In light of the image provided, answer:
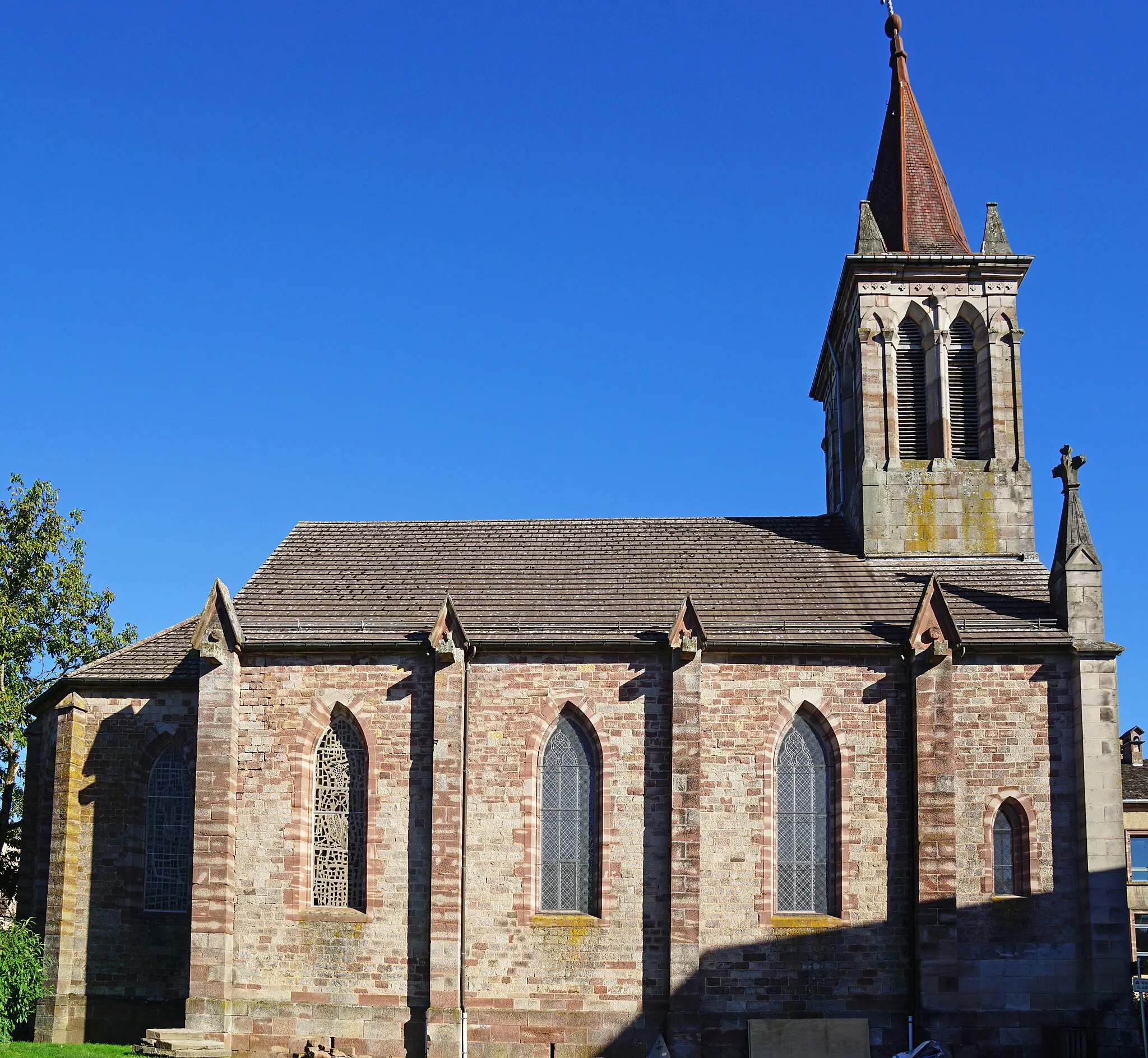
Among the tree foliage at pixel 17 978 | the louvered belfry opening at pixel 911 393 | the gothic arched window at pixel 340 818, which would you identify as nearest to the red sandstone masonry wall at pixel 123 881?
the tree foliage at pixel 17 978

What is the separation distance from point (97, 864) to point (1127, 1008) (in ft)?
67.8

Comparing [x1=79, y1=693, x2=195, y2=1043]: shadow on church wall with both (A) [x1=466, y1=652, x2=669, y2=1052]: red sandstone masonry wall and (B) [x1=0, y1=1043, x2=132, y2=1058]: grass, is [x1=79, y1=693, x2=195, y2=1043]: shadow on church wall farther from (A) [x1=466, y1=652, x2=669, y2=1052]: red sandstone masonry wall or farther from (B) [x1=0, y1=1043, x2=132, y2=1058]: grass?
(A) [x1=466, y1=652, x2=669, y2=1052]: red sandstone masonry wall

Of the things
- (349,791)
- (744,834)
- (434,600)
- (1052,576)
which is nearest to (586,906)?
(744,834)

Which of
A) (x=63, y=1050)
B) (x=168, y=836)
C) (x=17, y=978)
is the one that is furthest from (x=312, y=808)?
(x=17, y=978)

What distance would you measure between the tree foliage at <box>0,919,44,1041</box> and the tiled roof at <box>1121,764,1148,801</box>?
126 ft

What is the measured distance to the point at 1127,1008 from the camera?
24391 millimetres

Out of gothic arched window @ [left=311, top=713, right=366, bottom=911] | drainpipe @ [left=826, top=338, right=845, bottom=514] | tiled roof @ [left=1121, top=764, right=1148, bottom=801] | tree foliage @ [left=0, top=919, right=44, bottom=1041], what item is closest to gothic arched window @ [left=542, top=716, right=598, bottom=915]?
gothic arched window @ [left=311, top=713, right=366, bottom=911]

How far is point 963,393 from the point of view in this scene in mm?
31672

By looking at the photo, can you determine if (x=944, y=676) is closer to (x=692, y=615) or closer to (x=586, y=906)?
(x=692, y=615)

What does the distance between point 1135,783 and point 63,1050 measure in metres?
41.3

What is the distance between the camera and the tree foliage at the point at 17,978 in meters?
26.1

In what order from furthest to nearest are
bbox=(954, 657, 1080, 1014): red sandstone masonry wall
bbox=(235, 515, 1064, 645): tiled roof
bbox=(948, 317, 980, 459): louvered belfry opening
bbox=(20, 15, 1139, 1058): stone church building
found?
bbox=(948, 317, 980, 459): louvered belfry opening < bbox=(235, 515, 1064, 645): tiled roof < bbox=(20, 15, 1139, 1058): stone church building < bbox=(954, 657, 1080, 1014): red sandstone masonry wall

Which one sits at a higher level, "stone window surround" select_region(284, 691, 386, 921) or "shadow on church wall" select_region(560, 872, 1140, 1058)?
"stone window surround" select_region(284, 691, 386, 921)

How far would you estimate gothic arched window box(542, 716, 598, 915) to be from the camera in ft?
85.3
